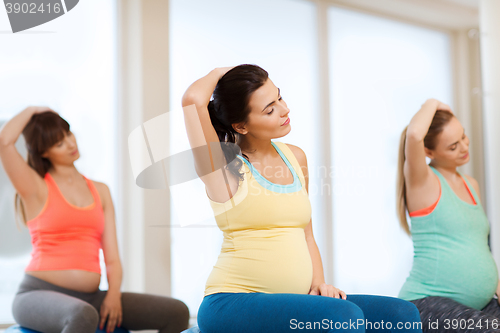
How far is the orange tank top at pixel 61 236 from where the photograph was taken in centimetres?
158

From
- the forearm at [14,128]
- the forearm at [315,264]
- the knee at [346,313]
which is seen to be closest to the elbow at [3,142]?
the forearm at [14,128]

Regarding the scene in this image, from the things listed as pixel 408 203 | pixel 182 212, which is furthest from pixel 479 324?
pixel 182 212

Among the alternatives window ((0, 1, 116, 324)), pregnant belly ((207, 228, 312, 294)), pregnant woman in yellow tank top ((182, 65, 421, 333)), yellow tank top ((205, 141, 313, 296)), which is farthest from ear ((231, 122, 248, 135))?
window ((0, 1, 116, 324))

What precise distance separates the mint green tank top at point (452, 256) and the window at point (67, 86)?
1.55 m

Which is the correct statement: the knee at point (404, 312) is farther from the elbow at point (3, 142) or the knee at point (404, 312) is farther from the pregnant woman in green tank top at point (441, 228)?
the elbow at point (3, 142)

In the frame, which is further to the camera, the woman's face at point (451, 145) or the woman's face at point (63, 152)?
the woman's face at point (63, 152)

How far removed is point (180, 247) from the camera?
234cm

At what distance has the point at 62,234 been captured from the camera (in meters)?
1.63

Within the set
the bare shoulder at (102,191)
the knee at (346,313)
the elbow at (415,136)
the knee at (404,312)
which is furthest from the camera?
the bare shoulder at (102,191)

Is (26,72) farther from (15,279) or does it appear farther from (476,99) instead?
(476,99)

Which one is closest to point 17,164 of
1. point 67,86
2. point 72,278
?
point 72,278

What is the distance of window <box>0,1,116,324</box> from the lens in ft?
6.89

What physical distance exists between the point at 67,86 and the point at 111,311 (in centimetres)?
122

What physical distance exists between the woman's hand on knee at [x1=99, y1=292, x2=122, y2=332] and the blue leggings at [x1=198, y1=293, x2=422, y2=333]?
680 mm
